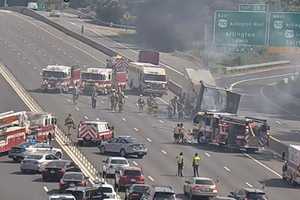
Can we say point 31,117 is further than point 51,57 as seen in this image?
No

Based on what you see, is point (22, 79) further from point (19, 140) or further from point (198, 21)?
point (198, 21)

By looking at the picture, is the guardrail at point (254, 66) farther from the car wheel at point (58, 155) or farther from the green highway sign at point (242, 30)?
the car wheel at point (58, 155)

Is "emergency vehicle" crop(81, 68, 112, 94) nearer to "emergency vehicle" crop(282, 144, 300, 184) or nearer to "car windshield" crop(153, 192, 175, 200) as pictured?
"emergency vehicle" crop(282, 144, 300, 184)

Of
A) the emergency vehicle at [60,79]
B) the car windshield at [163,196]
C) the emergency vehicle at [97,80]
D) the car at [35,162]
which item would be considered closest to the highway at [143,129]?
the car at [35,162]

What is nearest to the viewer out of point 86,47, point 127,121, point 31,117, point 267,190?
point 267,190

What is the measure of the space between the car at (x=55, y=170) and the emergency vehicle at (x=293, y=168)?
1106 centimetres

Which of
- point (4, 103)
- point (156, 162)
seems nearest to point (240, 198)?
point (156, 162)

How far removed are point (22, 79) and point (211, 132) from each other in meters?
34.1

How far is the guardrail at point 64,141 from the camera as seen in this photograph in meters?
53.7

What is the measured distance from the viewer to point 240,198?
45188mm

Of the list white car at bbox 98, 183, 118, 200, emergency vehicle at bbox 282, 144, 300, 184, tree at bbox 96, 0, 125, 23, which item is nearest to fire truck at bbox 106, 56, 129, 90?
emergency vehicle at bbox 282, 144, 300, 184

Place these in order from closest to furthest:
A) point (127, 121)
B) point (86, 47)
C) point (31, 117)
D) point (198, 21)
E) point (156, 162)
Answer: point (156, 162), point (31, 117), point (127, 121), point (86, 47), point (198, 21)

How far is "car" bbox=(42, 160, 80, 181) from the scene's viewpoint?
167ft

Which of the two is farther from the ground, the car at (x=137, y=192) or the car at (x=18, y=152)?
the car at (x=137, y=192)
